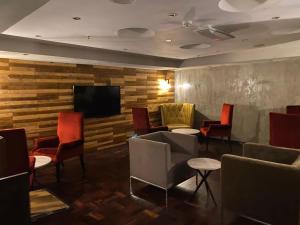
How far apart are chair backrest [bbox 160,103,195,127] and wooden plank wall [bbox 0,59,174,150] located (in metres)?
0.68

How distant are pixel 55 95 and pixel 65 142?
4.35ft

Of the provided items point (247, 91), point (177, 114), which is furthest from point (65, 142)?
point (247, 91)

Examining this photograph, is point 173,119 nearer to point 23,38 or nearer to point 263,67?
point 263,67

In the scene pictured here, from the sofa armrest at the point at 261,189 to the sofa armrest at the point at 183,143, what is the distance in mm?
1111

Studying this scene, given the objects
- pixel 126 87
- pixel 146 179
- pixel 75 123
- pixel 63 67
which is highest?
pixel 63 67

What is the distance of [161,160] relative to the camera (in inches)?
121

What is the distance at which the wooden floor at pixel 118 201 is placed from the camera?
2.71 m

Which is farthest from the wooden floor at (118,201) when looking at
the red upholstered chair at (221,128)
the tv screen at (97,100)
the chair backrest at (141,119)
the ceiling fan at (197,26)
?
the ceiling fan at (197,26)

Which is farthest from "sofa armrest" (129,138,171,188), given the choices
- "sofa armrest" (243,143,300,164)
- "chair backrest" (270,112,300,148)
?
"chair backrest" (270,112,300,148)

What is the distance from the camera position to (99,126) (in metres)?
5.80

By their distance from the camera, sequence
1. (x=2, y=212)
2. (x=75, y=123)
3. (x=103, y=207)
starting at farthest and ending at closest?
(x=75, y=123)
(x=103, y=207)
(x=2, y=212)

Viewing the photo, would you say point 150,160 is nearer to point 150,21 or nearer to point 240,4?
point 150,21

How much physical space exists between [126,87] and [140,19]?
3631 millimetres

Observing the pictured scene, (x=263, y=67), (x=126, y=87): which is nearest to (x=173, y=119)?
(x=126, y=87)
